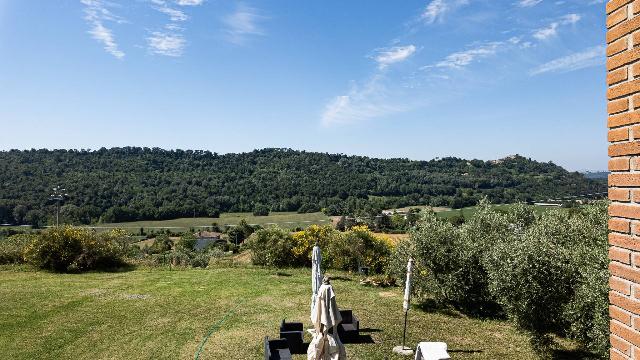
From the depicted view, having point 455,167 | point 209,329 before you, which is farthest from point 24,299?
point 455,167

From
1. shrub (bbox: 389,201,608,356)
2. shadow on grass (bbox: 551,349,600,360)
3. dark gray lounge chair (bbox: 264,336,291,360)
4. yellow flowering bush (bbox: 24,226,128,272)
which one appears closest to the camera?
shrub (bbox: 389,201,608,356)

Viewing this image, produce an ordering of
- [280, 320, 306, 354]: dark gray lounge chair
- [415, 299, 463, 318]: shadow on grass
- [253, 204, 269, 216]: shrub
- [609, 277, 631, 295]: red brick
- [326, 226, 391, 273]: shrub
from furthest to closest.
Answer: [253, 204, 269, 216]: shrub → [326, 226, 391, 273]: shrub → [415, 299, 463, 318]: shadow on grass → [280, 320, 306, 354]: dark gray lounge chair → [609, 277, 631, 295]: red brick

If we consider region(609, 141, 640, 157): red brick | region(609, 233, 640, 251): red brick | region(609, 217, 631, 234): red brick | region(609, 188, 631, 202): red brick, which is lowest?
region(609, 233, 640, 251): red brick

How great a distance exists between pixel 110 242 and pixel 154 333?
532 inches

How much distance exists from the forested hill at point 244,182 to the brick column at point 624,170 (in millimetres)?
64321

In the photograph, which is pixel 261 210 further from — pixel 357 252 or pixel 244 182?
pixel 357 252

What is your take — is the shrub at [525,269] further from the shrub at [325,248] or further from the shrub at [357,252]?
the shrub at [325,248]

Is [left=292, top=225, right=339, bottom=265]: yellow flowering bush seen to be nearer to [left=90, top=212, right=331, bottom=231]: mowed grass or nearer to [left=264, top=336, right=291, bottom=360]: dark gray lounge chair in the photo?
[left=264, top=336, right=291, bottom=360]: dark gray lounge chair

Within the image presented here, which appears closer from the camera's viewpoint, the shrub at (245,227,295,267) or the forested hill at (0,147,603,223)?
the shrub at (245,227,295,267)

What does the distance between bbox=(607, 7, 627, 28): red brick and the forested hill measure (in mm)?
64383

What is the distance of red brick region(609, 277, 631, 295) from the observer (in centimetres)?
262

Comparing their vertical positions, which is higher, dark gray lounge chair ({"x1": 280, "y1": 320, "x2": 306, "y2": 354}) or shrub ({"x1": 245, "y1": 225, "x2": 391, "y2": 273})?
shrub ({"x1": 245, "y1": 225, "x2": 391, "y2": 273})

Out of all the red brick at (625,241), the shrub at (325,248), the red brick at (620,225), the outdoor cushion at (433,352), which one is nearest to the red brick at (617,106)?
the red brick at (620,225)

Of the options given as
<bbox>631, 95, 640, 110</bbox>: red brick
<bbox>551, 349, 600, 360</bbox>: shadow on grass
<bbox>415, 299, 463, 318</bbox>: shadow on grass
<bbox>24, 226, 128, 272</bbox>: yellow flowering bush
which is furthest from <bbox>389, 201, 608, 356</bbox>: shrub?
<bbox>24, 226, 128, 272</bbox>: yellow flowering bush
